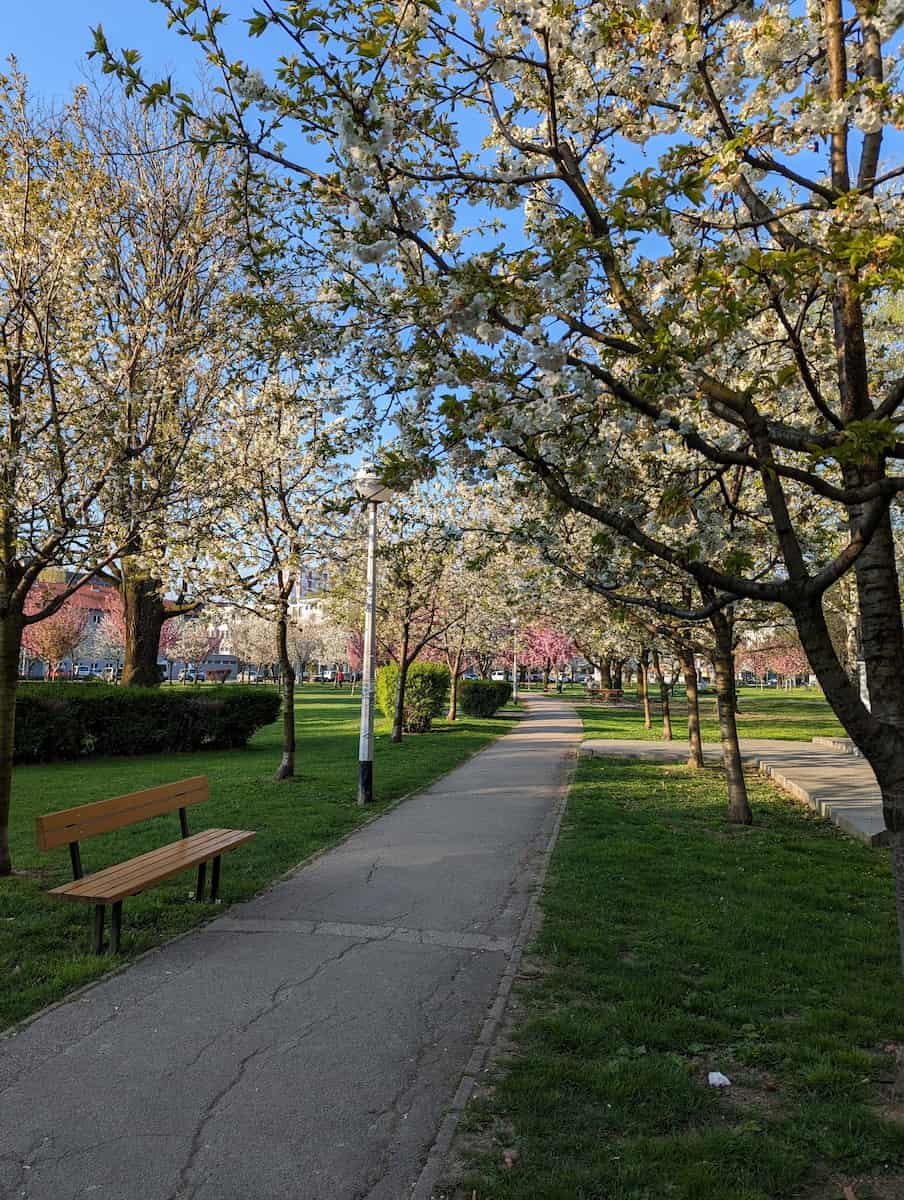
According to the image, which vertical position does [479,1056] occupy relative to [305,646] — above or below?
below

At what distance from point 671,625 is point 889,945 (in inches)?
253

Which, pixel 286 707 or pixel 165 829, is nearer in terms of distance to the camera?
pixel 165 829

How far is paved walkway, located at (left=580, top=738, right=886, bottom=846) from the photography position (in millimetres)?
10055

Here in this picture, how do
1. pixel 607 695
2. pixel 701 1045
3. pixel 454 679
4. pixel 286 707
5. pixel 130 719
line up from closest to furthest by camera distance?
pixel 701 1045 → pixel 286 707 → pixel 130 719 → pixel 454 679 → pixel 607 695

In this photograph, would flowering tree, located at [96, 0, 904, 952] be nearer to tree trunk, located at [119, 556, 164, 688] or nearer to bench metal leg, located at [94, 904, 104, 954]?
bench metal leg, located at [94, 904, 104, 954]

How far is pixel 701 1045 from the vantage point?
4.07 meters

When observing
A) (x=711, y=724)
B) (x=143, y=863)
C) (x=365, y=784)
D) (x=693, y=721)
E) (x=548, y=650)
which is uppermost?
(x=548, y=650)

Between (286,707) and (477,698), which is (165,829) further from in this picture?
(477,698)

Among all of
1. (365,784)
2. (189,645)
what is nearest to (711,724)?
(365,784)

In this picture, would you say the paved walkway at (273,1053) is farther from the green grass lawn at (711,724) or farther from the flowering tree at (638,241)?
the green grass lawn at (711,724)

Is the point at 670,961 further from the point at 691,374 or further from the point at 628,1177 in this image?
the point at 691,374

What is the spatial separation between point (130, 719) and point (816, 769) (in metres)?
13.8

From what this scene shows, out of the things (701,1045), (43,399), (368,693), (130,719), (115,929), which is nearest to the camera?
(701,1045)

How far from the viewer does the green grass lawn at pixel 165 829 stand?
524 centimetres
